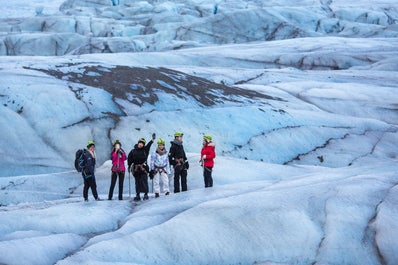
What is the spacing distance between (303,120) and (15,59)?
1553 cm

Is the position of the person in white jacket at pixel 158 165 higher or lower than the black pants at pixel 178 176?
higher

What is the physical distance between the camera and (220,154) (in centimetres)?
2205

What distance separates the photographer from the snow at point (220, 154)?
9.84 meters

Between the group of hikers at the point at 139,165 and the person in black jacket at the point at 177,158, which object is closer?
the group of hikers at the point at 139,165

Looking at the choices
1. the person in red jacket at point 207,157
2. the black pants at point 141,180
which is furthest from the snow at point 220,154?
the black pants at point 141,180

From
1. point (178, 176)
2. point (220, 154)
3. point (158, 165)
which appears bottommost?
point (220, 154)

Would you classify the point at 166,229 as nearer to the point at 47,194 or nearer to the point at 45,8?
the point at 47,194

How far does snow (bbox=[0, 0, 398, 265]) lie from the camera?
9836 millimetres

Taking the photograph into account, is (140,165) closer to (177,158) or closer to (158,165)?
(158,165)

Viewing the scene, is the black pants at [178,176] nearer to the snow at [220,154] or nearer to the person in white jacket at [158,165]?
the person in white jacket at [158,165]

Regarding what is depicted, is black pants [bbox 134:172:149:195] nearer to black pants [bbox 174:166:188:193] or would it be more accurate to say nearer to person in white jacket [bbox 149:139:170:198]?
person in white jacket [bbox 149:139:170:198]

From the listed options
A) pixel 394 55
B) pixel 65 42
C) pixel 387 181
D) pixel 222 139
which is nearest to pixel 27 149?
pixel 222 139

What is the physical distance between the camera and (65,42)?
69.3 m

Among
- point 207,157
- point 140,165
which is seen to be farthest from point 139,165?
point 207,157
